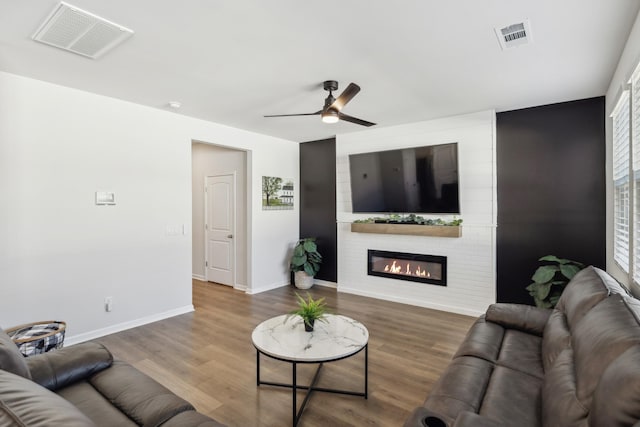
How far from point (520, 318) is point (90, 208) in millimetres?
4187

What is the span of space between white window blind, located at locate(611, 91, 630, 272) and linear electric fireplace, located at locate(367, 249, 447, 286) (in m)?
1.90

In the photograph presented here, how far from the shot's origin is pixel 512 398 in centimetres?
165

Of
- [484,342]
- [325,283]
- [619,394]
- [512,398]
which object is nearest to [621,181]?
[484,342]

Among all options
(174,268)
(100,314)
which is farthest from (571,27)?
(100,314)

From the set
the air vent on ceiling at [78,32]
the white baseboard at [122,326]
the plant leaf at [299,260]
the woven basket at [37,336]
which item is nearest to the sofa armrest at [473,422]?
the air vent on ceiling at [78,32]

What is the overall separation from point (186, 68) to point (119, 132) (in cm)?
146

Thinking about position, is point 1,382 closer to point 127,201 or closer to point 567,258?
point 127,201

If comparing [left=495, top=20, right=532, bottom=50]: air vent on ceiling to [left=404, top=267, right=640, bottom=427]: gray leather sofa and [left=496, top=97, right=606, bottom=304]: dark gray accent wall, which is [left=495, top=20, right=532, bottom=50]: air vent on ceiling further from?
[left=496, top=97, right=606, bottom=304]: dark gray accent wall

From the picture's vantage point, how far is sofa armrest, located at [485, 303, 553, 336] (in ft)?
8.23

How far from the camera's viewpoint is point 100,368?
186 centimetres

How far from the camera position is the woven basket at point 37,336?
2699mm

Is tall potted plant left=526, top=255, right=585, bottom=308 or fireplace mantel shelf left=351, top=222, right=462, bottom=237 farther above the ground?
fireplace mantel shelf left=351, top=222, right=462, bottom=237

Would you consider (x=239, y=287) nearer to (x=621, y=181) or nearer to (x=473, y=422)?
(x=473, y=422)

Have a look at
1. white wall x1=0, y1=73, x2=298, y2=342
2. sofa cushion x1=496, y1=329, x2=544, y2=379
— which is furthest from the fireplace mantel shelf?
white wall x1=0, y1=73, x2=298, y2=342
